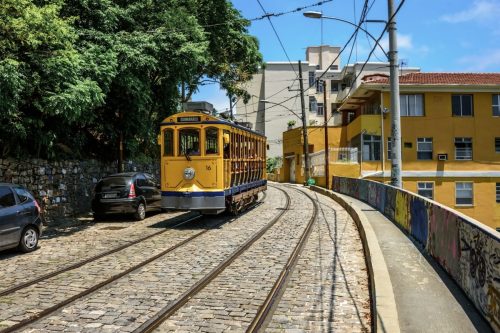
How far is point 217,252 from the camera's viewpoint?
10.6 metres

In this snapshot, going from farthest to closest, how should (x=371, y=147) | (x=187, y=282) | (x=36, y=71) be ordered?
(x=371, y=147) → (x=36, y=71) → (x=187, y=282)

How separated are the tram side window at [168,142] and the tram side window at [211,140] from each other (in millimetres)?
1149

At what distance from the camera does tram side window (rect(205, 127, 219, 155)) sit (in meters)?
14.7

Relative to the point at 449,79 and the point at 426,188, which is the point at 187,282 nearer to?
the point at 426,188

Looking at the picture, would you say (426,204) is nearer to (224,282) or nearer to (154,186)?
(224,282)

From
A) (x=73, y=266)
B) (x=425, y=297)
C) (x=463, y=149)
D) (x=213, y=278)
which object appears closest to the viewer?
(x=425, y=297)

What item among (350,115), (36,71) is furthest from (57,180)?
(350,115)

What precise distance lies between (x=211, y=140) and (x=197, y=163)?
81cm

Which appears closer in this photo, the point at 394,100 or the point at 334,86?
the point at 394,100

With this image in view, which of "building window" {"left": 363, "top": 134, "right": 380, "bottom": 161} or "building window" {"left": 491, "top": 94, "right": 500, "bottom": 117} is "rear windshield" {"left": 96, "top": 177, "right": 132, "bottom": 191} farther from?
"building window" {"left": 491, "top": 94, "right": 500, "bottom": 117}

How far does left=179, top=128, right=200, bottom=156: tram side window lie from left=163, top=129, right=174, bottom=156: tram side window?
28 cm

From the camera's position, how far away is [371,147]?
3650 cm

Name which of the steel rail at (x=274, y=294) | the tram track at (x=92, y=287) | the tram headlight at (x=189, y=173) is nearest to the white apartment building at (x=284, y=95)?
the tram headlight at (x=189, y=173)

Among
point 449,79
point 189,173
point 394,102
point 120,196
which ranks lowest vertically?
point 120,196
